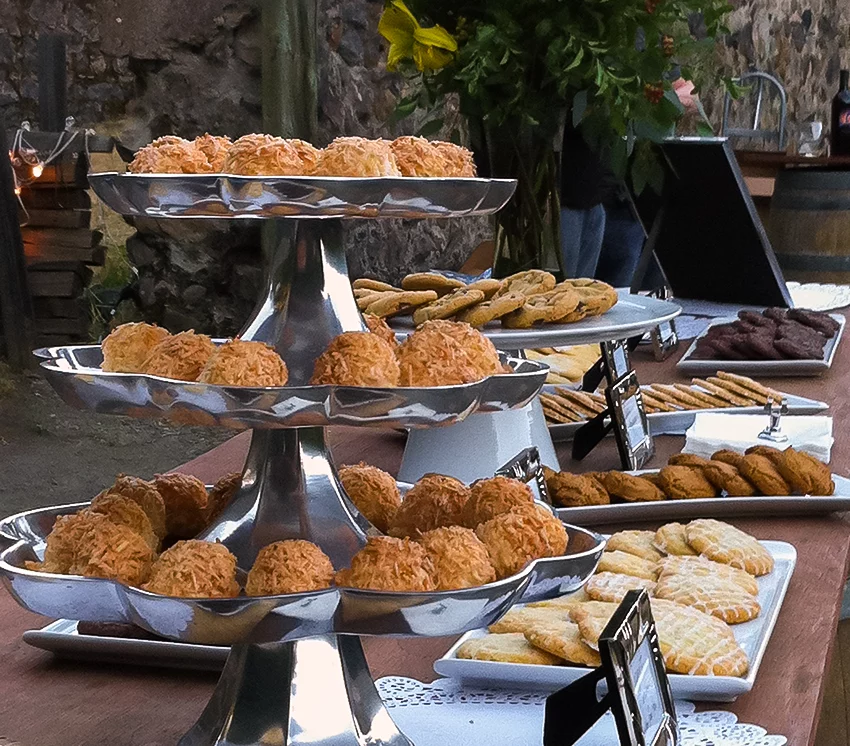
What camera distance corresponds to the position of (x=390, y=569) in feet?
2.25

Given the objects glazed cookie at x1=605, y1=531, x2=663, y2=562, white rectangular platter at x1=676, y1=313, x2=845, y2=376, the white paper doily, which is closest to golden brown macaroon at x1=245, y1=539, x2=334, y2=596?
the white paper doily

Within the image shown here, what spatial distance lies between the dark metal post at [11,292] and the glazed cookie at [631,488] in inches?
124

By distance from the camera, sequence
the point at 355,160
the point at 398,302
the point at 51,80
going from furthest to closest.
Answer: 1. the point at 51,80
2. the point at 398,302
3. the point at 355,160

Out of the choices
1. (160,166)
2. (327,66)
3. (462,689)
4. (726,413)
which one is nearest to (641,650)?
(462,689)

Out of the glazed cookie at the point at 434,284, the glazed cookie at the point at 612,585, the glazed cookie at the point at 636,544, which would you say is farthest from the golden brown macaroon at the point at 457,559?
the glazed cookie at the point at 434,284

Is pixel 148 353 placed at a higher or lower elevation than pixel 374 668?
higher

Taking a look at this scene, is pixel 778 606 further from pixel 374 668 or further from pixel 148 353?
pixel 148 353

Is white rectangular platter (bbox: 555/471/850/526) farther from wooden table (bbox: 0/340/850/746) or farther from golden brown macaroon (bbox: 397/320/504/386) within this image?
golden brown macaroon (bbox: 397/320/504/386)

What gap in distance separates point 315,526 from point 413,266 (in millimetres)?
3613

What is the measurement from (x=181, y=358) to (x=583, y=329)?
26.3 inches

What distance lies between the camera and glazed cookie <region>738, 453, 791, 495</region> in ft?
4.58

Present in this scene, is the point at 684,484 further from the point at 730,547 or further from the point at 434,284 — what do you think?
the point at 434,284

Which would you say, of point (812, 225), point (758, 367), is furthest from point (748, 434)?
point (812, 225)

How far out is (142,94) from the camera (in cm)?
405
